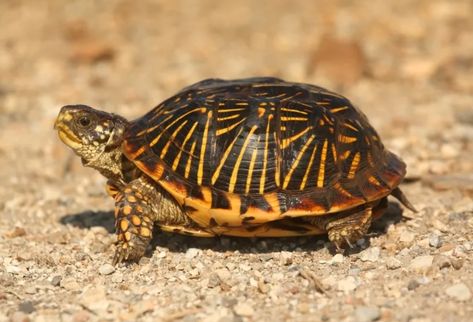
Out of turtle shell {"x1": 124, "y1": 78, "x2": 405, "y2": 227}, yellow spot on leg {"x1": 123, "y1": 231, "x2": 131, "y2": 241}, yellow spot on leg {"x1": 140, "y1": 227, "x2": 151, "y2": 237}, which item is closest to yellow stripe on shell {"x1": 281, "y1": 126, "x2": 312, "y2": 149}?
turtle shell {"x1": 124, "y1": 78, "x2": 405, "y2": 227}

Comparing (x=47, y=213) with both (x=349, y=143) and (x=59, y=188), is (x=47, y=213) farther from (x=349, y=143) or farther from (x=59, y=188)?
(x=349, y=143)

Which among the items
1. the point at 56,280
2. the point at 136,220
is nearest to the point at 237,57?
the point at 136,220

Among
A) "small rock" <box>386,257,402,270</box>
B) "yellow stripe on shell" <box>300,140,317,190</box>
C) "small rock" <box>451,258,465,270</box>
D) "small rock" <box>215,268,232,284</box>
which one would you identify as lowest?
"small rock" <box>451,258,465,270</box>

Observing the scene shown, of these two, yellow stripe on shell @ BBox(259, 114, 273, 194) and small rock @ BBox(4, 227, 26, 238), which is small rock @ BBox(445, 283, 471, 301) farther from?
small rock @ BBox(4, 227, 26, 238)

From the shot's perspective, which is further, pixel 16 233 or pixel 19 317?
pixel 16 233

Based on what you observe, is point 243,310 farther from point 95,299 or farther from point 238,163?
point 238,163

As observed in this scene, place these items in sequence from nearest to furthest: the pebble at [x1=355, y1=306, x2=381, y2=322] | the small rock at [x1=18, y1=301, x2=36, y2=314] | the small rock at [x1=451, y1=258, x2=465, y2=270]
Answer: the pebble at [x1=355, y1=306, x2=381, y2=322]
the small rock at [x1=18, y1=301, x2=36, y2=314]
the small rock at [x1=451, y1=258, x2=465, y2=270]
